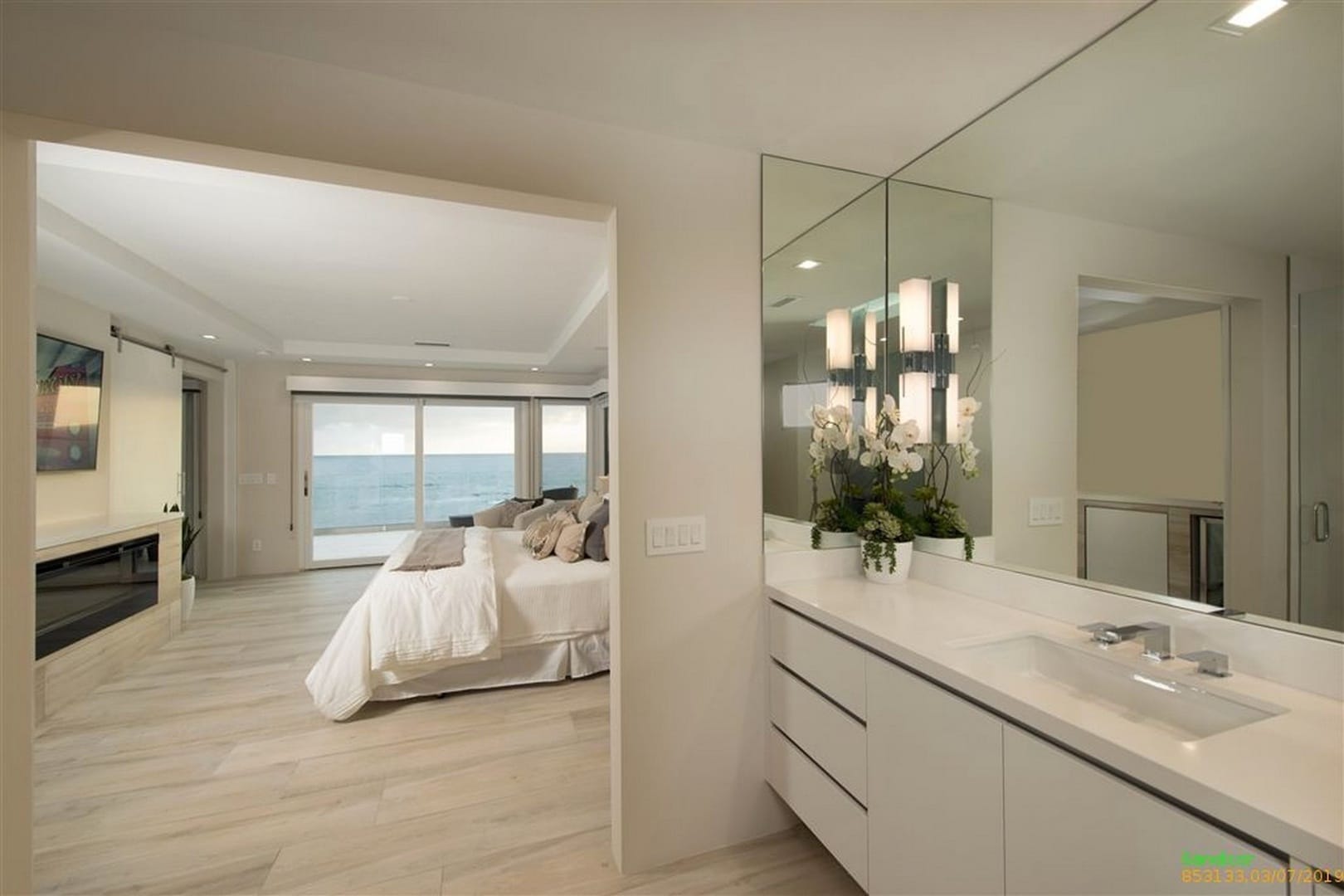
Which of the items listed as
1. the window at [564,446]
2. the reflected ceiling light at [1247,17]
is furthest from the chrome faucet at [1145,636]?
the window at [564,446]

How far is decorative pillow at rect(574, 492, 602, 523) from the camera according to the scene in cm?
401

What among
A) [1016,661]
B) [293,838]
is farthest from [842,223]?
[293,838]

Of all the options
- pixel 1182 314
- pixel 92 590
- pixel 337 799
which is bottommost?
pixel 337 799

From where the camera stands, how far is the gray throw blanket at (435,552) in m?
3.30

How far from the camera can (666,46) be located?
1328mm

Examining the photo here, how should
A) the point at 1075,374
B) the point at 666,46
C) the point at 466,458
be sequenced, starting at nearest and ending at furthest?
the point at 666,46 → the point at 1075,374 → the point at 466,458

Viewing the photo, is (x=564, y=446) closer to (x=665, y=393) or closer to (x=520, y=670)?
(x=520, y=670)

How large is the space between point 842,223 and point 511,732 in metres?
2.84

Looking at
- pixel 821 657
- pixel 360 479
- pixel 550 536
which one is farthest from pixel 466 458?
pixel 821 657

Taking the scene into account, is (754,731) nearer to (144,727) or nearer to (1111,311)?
(1111,311)

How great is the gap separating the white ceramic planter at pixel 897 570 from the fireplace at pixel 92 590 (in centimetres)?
407

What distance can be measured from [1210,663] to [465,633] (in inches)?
118

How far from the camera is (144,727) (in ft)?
8.54

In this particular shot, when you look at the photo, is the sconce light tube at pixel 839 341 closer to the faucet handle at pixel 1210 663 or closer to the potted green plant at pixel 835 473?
the potted green plant at pixel 835 473
